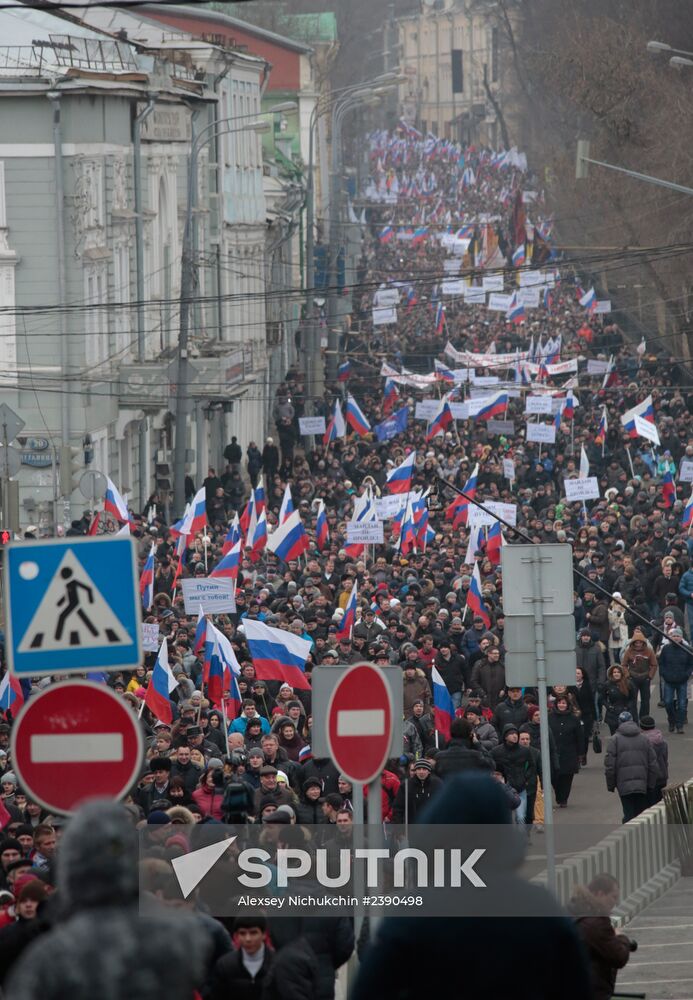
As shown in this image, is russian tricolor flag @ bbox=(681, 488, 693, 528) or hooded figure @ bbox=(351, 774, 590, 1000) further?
russian tricolor flag @ bbox=(681, 488, 693, 528)

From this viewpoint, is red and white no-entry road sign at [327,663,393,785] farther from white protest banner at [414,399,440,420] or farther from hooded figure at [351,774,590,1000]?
white protest banner at [414,399,440,420]

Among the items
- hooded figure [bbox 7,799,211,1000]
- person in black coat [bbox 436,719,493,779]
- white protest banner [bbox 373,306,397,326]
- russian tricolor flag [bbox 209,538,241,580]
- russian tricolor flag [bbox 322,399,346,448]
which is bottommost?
russian tricolor flag [bbox 322,399,346,448]

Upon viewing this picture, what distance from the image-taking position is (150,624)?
19.5 metres

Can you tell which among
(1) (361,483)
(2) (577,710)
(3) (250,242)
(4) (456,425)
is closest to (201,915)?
(2) (577,710)

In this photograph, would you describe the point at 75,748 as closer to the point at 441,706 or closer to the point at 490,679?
the point at 441,706

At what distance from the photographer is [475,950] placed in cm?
420

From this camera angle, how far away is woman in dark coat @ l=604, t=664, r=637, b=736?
18.5m

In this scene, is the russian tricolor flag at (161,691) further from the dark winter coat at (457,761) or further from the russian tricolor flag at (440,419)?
the russian tricolor flag at (440,419)

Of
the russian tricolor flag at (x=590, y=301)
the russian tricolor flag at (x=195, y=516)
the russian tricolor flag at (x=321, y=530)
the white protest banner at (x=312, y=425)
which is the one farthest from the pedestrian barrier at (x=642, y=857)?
the russian tricolor flag at (x=590, y=301)

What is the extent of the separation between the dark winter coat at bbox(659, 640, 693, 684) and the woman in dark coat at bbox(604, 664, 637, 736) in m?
1.09

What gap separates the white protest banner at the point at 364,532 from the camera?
25609 mm

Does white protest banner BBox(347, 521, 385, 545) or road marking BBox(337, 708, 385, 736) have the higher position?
road marking BBox(337, 708, 385, 736)

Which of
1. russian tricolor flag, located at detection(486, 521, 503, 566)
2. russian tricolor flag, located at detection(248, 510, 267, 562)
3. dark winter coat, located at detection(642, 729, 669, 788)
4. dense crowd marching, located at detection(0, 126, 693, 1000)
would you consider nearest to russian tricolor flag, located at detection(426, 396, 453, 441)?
dense crowd marching, located at detection(0, 126, 693, 1000)

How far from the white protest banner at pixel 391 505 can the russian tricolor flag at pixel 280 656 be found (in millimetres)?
9146
